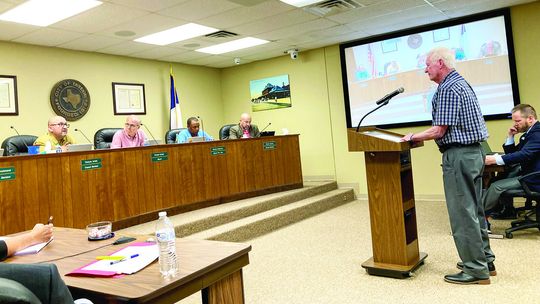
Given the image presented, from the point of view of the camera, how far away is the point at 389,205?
114 inches

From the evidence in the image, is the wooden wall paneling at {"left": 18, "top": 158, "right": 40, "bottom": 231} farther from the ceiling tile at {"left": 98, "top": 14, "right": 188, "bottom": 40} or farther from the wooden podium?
the wooden podium

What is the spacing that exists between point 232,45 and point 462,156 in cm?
462

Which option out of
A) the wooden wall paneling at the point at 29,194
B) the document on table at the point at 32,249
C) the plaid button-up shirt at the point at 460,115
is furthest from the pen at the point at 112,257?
the wooden wall paneling at the point at 29,194

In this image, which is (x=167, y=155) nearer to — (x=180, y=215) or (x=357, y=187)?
(x=180, y=215)

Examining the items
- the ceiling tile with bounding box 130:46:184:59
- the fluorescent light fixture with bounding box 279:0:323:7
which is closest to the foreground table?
the fluorescent light fixture with bounding box 279:0:323:7

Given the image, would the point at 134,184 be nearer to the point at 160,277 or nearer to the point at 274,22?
the point at 274,22

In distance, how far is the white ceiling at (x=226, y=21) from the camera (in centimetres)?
447

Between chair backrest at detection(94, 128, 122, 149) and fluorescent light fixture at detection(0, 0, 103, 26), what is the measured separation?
142 cm

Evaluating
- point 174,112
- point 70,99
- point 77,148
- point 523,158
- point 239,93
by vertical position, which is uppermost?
point 239,93

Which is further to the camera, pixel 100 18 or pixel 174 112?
pixel 174 112

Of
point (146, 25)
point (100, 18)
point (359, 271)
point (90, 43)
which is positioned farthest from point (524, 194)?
point (90, 43)

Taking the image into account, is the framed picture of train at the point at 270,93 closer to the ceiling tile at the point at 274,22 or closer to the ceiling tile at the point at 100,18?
the ceiling tile at the point at 274,22

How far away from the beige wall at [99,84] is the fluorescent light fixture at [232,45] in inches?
42.0

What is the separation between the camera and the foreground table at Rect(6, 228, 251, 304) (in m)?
1.18
